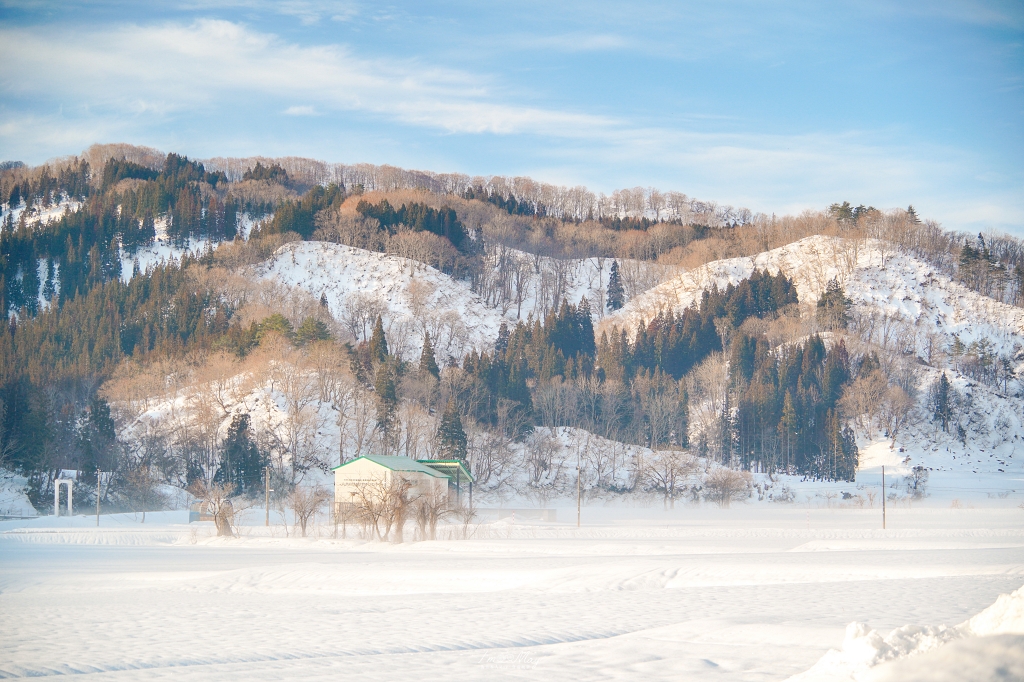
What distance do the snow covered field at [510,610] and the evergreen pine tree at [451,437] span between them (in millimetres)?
24825

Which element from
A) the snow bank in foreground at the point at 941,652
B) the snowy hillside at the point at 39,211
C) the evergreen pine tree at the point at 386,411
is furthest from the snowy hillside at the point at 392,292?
the snow bank in foreground at the point at 941,652

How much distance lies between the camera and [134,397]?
69438 mm

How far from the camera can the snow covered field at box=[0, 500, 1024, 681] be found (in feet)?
36.0

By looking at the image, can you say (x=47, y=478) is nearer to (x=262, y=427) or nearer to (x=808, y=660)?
(x=262, y=427)

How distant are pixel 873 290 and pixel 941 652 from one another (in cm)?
9910

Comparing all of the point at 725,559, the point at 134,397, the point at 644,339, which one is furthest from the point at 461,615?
the point at 644,339

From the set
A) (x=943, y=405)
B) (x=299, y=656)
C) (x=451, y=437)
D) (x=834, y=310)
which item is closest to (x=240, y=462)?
(x=451, y=437)

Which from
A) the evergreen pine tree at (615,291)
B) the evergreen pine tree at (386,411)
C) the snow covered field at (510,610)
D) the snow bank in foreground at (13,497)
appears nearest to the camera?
the snow covered field at (510,610)

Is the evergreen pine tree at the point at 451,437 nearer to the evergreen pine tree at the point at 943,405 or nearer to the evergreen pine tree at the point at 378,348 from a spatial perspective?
the evergreen pine tree at the point at 378,348

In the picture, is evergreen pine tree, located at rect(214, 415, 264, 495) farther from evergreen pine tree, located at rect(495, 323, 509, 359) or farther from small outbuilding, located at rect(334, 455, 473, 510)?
evergreen pine tree, located at rect(495, 323, 509, 359)

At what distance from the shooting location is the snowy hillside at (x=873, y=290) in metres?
93.6

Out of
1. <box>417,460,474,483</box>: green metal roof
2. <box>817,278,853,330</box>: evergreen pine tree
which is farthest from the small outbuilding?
<box>817,278,853,330</box>: evergreen pine tree

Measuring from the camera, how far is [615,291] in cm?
11406

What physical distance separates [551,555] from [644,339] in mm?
62421
